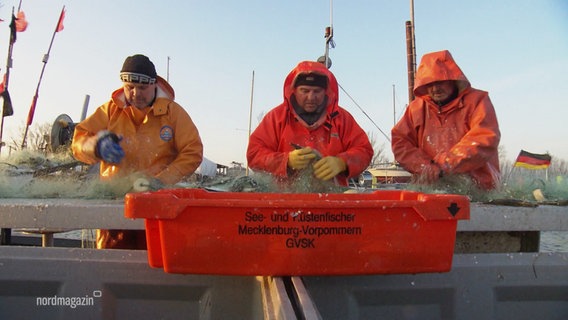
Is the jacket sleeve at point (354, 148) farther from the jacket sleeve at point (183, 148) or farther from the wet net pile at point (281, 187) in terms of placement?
the jacket sleeve at point (183, 148)

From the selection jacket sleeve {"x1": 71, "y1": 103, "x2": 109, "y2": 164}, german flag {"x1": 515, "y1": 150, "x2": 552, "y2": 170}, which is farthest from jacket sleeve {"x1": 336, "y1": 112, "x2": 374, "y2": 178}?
german flag {"x1": 515, "y1": 150, "x2": 552, "y2": 170}

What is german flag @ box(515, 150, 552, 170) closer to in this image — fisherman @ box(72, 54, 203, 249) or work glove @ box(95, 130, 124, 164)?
fisherman @ box(72, 54, 203, 249)

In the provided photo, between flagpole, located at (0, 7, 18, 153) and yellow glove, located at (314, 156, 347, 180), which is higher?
flagpole, located at (0, 7, 18, 153)

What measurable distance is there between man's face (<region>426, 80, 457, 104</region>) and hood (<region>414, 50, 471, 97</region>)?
0.06 metres

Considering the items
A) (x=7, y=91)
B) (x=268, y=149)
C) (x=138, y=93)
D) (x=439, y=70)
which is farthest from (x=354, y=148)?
(x=7, y=91)

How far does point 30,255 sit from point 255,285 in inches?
38.1

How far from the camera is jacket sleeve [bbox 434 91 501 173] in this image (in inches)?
107

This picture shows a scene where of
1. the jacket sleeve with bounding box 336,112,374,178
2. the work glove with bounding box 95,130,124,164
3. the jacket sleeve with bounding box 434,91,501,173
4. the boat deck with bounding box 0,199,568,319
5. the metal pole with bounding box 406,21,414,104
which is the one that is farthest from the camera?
the metal pole with bounding box 406,21,414,104

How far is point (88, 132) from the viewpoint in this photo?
3.00 m

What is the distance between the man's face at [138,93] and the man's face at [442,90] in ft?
6.73

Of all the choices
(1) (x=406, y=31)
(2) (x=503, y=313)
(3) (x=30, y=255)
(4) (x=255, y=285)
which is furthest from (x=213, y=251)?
(1) (x=406, y=31)

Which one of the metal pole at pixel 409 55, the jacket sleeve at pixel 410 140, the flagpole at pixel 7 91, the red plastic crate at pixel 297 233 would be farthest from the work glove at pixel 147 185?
the metal pole at pixel 409 55

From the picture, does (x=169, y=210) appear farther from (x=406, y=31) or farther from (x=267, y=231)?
(x=406, y=31)

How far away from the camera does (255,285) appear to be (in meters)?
1.74
